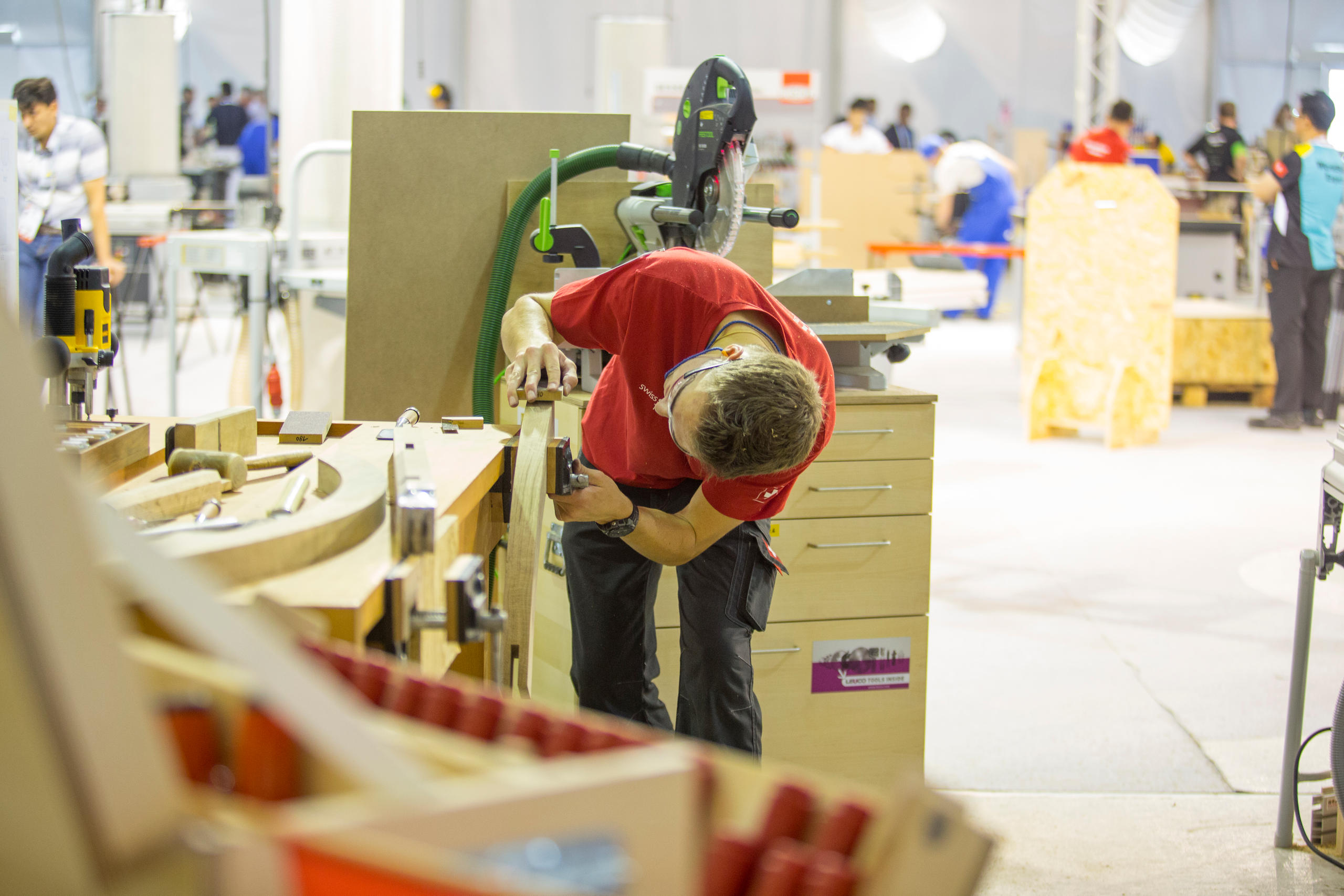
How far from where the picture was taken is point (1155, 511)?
4.73 meters

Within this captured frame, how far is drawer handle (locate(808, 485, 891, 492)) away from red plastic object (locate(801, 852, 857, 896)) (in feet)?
5.91

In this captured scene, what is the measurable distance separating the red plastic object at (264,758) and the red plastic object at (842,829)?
28 cm

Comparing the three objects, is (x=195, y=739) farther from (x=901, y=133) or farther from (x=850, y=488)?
(x=901, y=133)

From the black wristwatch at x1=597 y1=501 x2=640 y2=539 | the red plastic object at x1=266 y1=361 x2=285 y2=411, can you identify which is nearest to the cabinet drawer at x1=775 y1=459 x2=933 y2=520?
the black wristwatch at x1=597 y1=501 x2=640 y2=539

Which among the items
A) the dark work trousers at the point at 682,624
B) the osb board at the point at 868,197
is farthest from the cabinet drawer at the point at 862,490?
the osb board at the point at 868,197

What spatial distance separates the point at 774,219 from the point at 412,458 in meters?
1.15

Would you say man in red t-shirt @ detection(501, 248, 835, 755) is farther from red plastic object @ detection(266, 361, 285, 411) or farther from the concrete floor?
red plastic object @ detection(266, 361, 285, 411)

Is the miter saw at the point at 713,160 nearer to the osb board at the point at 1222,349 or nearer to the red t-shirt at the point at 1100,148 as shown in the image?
the red t-shirt at the point at 1100,148

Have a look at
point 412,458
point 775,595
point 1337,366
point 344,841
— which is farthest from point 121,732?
point 1337,366

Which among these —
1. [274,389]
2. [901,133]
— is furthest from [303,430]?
[901,133]

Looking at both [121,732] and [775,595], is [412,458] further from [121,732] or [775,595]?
[775,595]

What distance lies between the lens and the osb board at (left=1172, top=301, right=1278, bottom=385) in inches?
269

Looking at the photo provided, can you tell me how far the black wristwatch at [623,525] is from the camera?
1.78 m

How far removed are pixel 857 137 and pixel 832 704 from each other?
1016 cm
